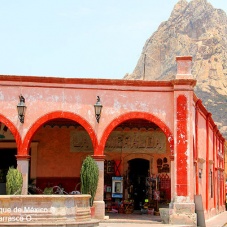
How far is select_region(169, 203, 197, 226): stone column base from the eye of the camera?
1794 centimetres

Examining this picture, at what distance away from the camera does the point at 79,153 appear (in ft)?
74.3

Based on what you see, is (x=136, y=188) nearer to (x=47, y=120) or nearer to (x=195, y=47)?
(x=47, y=120)

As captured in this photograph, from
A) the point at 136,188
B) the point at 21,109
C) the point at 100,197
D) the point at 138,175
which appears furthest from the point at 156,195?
the point at 21,109

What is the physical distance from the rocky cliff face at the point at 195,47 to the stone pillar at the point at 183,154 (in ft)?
286

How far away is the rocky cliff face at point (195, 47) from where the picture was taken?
113875 mm

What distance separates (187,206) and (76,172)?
6239mm

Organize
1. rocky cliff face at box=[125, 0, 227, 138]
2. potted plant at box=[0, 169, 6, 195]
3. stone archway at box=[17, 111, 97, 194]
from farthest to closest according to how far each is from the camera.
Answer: rocky cliff face at box=[125, 0, 227, 138]
potted plant at box=[0, 169, 6, 195]
stone archway at box=[17, 111, 97, 194]

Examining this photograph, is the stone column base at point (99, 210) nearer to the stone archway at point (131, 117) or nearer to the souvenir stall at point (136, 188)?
the stone archway at point (131, 117)

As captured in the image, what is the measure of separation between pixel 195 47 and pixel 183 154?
113389 mm

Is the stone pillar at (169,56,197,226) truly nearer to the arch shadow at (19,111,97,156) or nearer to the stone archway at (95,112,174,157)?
the stone archway at (95,112,174,157)

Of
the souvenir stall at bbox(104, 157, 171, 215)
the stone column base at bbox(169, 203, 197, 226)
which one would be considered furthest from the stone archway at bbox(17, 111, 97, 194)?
the souvenir stall at bbox(104, 157, 171, 215)

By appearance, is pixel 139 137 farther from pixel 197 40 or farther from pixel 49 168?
pixel 197 40

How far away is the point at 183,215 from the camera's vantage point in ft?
59.3

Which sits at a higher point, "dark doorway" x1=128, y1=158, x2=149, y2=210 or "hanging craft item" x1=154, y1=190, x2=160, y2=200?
"dark doorway" x1=128, y1=158, x2=149, y2=210
